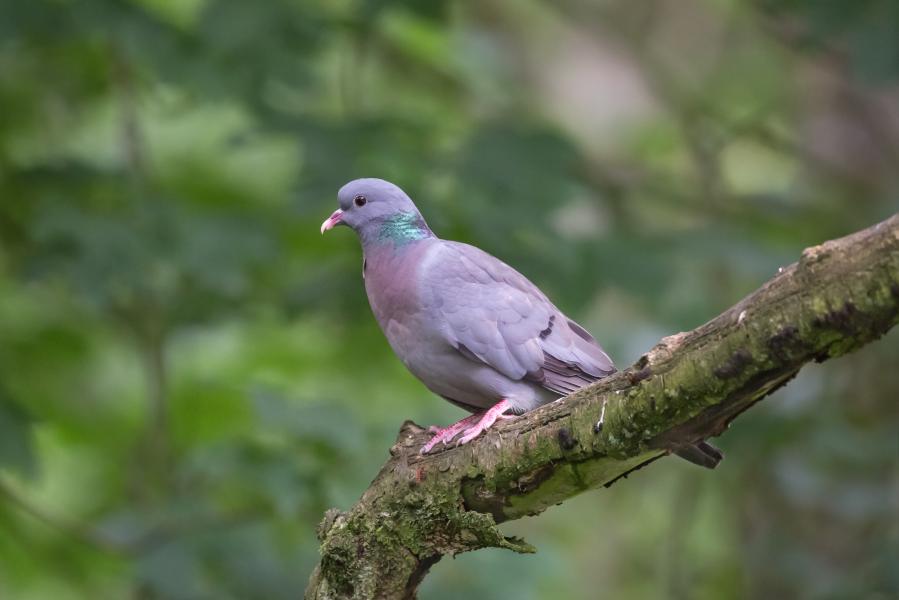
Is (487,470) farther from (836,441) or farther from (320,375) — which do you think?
(320,375)

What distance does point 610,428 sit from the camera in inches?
122

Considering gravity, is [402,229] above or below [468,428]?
above

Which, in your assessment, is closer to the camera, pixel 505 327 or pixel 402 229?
pixel 505 327

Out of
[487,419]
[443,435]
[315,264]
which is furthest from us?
[315,264]

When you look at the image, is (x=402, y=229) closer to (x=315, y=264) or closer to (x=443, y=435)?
(x=443, y=435)

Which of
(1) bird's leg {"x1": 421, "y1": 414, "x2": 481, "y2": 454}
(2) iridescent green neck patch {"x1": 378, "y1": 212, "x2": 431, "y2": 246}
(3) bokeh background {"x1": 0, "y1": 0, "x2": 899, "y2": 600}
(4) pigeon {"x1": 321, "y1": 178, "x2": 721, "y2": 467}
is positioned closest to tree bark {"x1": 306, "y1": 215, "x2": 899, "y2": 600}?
(1) bird's leg {"x1": 421, "y1": 414, "x2": 481, "y2": 454}

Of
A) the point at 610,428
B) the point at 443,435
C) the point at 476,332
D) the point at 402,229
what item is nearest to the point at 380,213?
the point at 402,229

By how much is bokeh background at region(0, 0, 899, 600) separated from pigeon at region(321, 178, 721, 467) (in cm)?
119

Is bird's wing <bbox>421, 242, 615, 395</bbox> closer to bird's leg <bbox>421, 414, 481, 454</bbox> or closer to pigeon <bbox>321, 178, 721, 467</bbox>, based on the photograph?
pigeon <bbox>321, 178, 721, 467</bbox>

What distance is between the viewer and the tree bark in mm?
2605

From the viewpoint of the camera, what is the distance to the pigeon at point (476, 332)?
422cm

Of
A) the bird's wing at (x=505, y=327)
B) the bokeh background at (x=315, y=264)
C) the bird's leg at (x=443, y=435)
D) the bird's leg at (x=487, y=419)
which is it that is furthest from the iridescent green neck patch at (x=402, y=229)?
the bokeh background at (x=315, y=264)

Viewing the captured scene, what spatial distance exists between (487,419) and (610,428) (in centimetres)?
95

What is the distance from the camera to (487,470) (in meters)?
3.47
